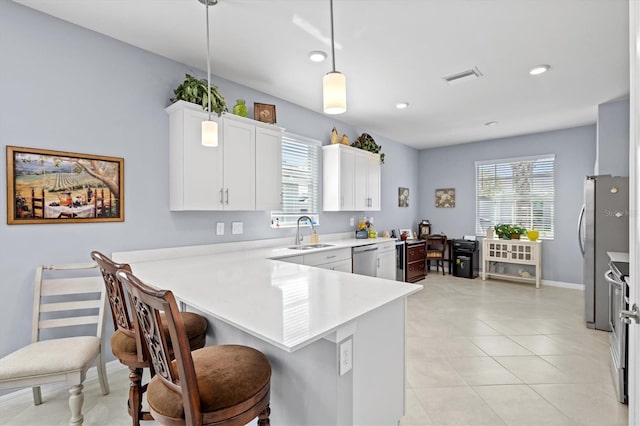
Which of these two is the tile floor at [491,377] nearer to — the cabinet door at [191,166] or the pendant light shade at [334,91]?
the cabinet door at [191,166]

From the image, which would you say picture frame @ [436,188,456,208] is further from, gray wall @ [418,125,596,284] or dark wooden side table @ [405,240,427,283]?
dark wooden side table @ [405,240,427,283]

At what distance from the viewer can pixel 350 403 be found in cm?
136

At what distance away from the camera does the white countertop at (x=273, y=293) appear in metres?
1.17

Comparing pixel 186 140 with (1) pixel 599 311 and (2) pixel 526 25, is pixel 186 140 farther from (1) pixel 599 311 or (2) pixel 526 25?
(1) pixel 599 311

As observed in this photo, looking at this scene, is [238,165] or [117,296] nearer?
[117,296]

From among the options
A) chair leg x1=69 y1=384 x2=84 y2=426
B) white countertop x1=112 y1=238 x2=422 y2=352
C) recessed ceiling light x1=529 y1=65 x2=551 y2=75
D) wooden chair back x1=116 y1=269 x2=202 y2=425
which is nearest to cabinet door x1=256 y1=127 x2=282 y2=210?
white countertop x1=112 y1=238 x2=422 y2=352

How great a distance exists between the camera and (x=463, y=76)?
Answer: 3367 millimetres

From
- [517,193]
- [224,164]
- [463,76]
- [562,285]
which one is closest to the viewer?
[224,164]

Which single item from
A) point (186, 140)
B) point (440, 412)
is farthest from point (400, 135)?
point (440, 412)

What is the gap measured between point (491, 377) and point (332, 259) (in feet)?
6.22

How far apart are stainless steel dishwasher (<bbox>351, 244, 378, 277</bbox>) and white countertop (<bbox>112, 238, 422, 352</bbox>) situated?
1766 mm

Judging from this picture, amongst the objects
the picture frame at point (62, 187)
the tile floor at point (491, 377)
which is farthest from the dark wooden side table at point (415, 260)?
the picture frame at point (62, 187)

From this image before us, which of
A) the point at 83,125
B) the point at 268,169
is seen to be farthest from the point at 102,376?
the point at 268,169

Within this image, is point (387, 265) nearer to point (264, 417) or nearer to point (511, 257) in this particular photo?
point (511, 257)
